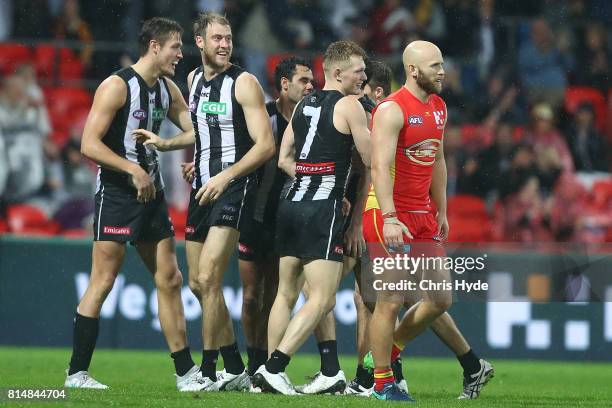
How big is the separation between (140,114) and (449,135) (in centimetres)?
751

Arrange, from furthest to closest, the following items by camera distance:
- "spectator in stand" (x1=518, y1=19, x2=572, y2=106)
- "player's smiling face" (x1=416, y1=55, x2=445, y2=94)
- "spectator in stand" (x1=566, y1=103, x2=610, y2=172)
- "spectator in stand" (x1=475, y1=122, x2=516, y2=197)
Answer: "spectator in stand" (x1=518, y1=19, x2=572, y2=106) → "spectator in stand" (x1=566, y1=103, x2=610, y2=172) → "spectator in stand" (x1=475, y1=122, x2=516, y2=197) → "player's smiling face" (x1=416, y1=55, x2=445, y2=94)

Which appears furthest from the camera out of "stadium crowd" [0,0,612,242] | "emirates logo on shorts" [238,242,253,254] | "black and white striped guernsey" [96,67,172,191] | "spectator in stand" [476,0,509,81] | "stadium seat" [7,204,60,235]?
"spectator in stand" [476,0,509,81]

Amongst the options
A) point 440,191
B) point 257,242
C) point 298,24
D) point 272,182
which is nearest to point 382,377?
point 440,191

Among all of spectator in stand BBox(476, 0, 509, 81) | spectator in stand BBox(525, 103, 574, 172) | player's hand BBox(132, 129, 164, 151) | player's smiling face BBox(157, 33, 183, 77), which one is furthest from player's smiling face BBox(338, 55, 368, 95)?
spectator in stand BBox(476, 0, 509, 81)

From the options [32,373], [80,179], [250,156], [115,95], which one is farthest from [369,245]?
[80,179]

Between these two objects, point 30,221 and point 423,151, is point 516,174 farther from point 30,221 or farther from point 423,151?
point 423,151

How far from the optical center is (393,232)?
8031 millimetres

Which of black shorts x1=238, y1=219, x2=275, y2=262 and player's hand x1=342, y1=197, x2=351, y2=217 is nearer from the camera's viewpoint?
player's hand x1=342, y1=197, x2=351, y2=217

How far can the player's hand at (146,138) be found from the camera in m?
8.96

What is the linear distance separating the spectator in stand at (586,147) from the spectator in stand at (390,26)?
2614 mm

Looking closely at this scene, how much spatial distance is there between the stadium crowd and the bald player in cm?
672

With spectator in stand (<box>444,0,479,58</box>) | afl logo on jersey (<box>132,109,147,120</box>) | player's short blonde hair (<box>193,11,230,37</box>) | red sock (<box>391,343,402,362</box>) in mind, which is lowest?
red sock (<box>391,343,402,362</box>)

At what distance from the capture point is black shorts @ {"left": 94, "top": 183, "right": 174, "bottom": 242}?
8969 millimetres

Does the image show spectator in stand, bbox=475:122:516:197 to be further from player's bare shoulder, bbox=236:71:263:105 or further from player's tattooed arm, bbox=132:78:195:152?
player's bare shoulder, bbox=236:71:263:105
